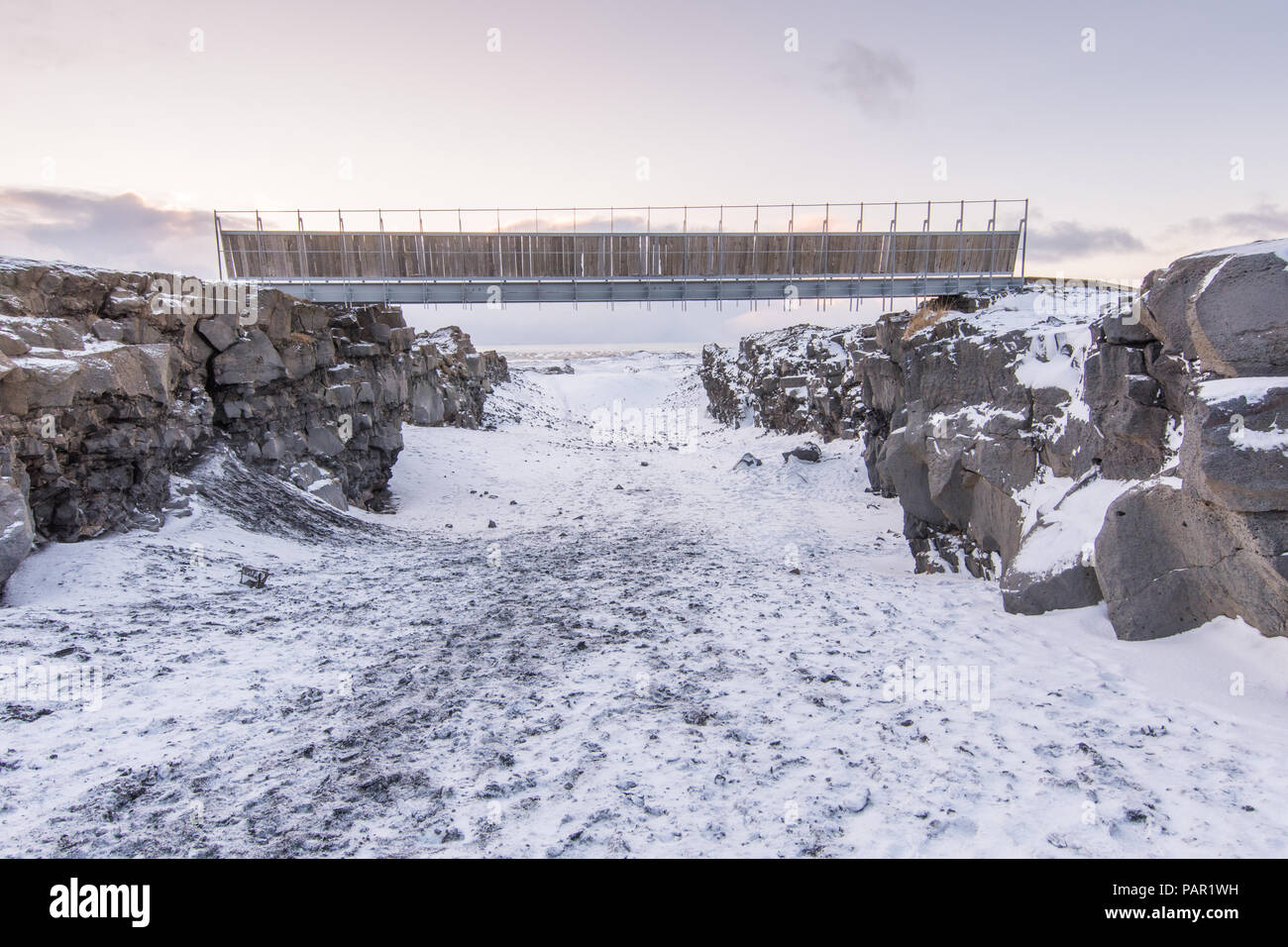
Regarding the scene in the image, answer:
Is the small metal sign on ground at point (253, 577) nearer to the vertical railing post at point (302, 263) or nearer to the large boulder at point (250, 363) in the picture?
the large boulder at point (250, 363)

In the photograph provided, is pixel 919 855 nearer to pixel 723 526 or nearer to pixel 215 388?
pixel 723 526

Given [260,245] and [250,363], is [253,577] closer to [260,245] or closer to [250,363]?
[250,363]

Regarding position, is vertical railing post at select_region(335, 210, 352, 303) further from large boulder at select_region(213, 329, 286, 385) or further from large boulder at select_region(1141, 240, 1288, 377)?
large boulder at select_region(1141, 240, 1288, 377)

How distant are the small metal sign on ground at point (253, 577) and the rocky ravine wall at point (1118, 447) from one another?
382 inches

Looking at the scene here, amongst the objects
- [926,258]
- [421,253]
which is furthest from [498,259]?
[926,258]

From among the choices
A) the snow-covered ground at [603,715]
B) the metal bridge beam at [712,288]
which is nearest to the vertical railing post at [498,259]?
the metal bridge beam at [712,288]

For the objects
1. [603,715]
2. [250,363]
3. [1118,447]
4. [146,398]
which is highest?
[250,363]

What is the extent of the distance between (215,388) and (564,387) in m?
52.6

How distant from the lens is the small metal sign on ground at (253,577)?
29.3 feet

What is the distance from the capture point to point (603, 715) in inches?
213

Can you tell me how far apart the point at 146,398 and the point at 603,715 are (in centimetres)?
943

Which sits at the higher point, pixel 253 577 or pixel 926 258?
→ pixel 926 258

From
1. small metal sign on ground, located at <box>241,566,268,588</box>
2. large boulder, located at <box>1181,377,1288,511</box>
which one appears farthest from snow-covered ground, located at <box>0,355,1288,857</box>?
large boulder, located at <box>1181,377,1288,511</box>
